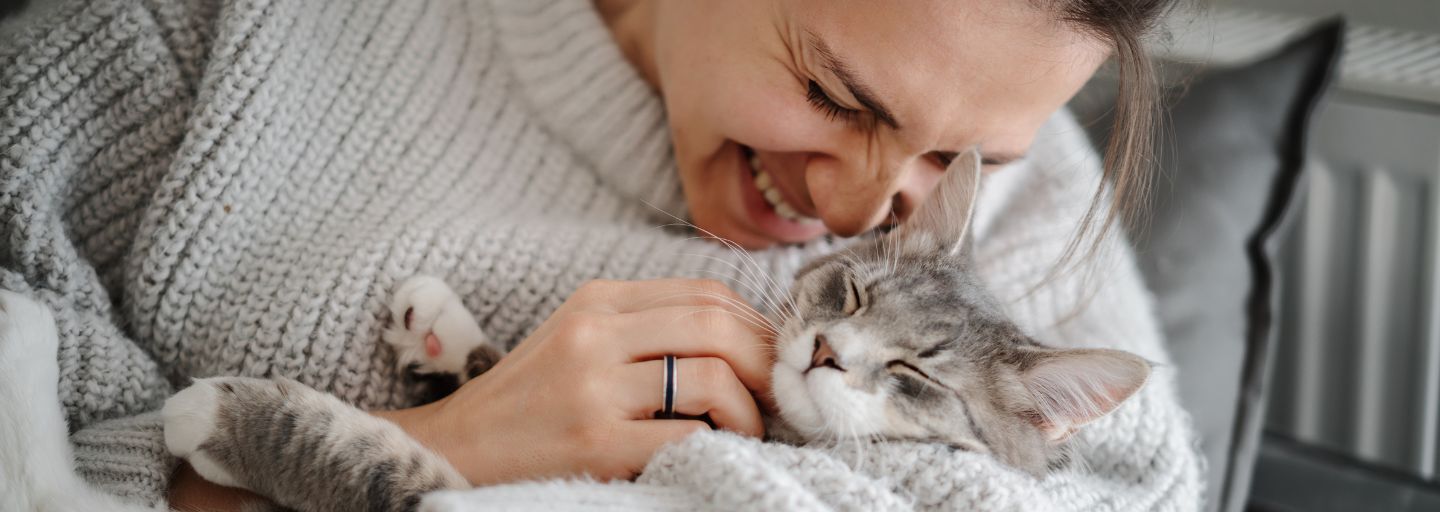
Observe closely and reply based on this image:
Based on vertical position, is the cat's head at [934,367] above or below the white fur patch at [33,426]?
above

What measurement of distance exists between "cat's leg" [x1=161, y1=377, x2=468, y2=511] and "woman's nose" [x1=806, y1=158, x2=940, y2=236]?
0.53 metres

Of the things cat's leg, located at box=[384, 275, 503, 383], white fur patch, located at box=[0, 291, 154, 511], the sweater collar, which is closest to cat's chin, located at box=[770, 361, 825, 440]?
cat's leg, located at box=[384, 275, 503, 383]

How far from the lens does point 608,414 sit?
0.89 meters

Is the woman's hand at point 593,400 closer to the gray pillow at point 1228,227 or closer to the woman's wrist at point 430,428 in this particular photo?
the woman's wrist at point 430,428

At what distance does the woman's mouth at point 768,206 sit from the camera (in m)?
1.25

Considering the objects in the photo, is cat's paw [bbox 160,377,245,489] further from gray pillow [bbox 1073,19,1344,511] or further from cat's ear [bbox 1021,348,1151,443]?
gray pillow [bbox 1073,19,1344,511]

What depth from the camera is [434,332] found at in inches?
39.8

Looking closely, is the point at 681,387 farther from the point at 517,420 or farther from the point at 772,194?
the point at 772,194

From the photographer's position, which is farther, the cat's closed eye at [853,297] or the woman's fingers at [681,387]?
the cat's closed eye at [853,297]

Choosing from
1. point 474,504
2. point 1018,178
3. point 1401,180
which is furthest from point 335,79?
point 1401,180

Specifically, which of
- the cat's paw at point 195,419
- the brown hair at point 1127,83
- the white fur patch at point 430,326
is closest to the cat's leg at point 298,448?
the cat's paw at point 195,419

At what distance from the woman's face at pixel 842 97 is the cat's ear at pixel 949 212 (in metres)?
0.03

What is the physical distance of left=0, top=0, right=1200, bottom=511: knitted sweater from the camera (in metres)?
0.90

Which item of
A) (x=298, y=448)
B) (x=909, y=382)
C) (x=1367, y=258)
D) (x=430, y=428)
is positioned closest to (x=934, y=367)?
(x=909, y=382)
